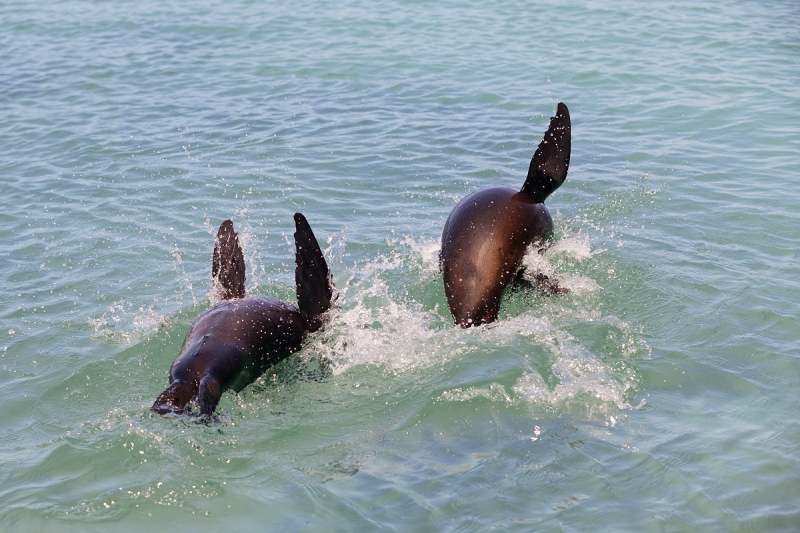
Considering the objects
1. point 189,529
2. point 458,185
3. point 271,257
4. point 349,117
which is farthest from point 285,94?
point 189,529

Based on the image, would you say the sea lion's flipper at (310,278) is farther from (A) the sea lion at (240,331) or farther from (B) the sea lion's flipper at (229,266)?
(B) the sea lion's flipper at (229,266)

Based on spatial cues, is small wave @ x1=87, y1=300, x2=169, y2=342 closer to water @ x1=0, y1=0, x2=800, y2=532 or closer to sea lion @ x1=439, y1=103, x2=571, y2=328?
water @ x1=0, y1=0, x2=800, y2=532

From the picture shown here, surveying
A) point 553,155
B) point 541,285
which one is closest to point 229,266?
point 541,285

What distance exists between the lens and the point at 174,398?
540 cm

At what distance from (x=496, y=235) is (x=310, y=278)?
1.48 meters

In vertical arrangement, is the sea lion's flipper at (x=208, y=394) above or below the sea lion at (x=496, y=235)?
below

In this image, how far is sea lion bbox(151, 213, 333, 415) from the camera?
219 inches

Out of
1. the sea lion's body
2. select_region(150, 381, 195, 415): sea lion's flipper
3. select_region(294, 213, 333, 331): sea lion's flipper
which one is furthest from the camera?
the sea lion's body

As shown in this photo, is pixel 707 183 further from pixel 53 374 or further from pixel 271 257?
pixel 53 374

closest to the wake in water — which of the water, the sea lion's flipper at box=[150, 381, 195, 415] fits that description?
the water

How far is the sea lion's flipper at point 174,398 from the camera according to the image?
5.33 meters

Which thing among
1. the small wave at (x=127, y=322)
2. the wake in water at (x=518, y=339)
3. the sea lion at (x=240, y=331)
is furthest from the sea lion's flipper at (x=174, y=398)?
the small wave at (x=127, y=322)

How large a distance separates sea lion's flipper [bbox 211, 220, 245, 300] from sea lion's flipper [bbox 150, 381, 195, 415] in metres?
1.43

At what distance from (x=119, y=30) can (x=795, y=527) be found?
16912 millimetres
